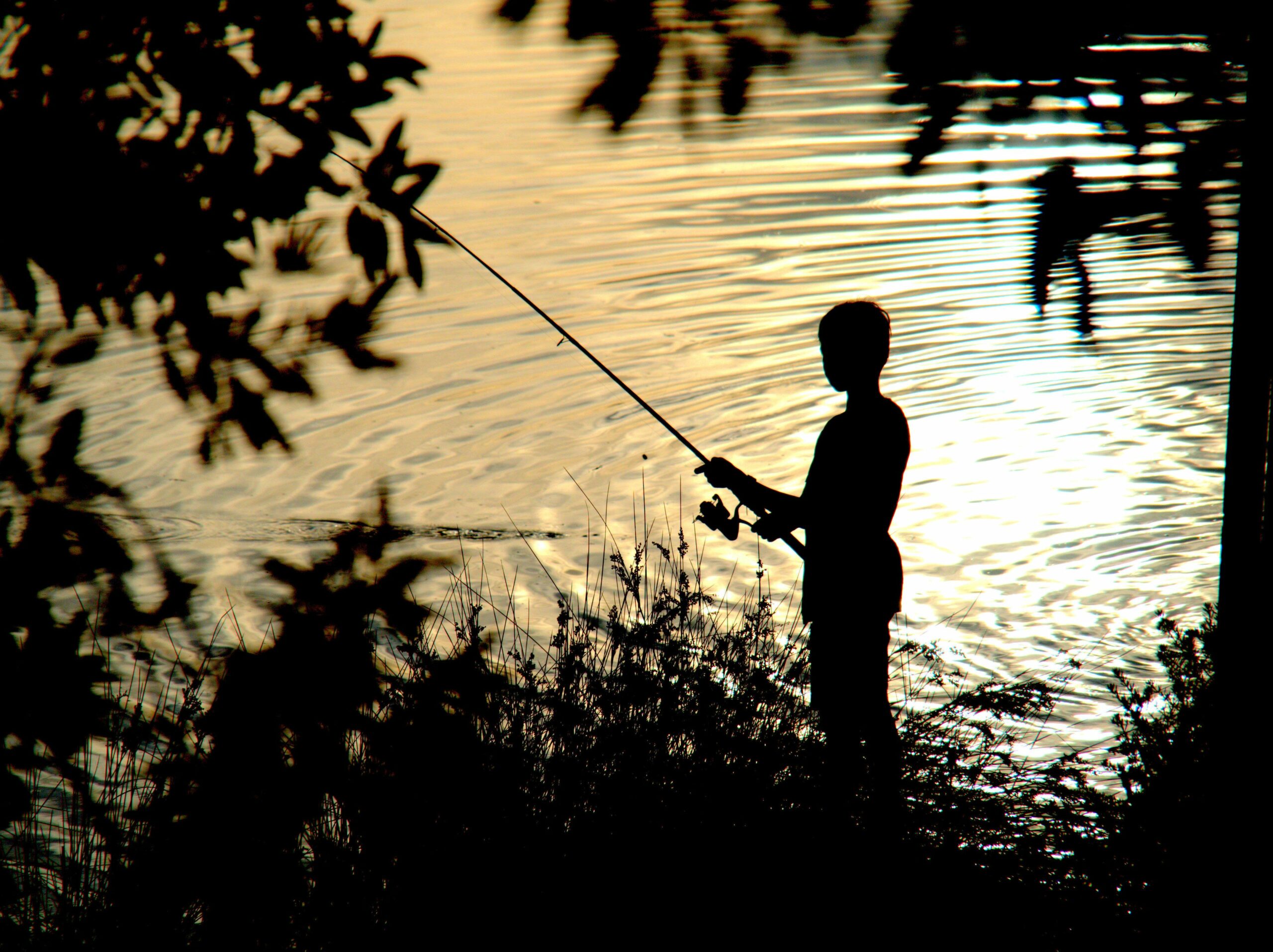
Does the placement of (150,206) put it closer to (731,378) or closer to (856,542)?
(856,542)

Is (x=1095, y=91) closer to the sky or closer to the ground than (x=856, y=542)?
closer to the sky

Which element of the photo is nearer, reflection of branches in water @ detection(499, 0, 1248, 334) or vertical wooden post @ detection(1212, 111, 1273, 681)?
reflection of branches in water @ detection(499, 0, 1248, 334)

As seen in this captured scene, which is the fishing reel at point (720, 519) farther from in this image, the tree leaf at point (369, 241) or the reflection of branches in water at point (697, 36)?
the reflection of branches in water at point (697, 36)

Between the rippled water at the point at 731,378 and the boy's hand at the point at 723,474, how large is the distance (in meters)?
1.00

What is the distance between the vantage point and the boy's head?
308 centimetres


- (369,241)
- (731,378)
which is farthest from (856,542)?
(731,378)

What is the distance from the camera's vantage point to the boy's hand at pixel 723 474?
3.41 metres

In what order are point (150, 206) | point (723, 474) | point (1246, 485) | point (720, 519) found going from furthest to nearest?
point (720, 519) → point (723, 474) → point (1246, 485) → point (150, 206)

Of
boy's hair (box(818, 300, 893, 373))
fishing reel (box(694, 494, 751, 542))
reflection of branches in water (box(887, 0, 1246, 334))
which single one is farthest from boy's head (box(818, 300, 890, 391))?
reflection of branches in water (box(887, 0, 1246, 334))

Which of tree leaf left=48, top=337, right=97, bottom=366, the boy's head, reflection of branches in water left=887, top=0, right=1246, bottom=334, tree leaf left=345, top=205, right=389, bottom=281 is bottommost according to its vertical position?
the boy's head

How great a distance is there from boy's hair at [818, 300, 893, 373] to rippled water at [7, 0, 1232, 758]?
0.47 meters

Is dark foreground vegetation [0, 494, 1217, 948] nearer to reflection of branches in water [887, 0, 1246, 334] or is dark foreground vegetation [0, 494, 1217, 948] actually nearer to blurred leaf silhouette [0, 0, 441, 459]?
blurred leaf silhouette [0, 0, 441, 459]

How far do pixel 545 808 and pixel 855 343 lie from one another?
146 centimetres

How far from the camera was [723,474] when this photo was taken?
137 inches
